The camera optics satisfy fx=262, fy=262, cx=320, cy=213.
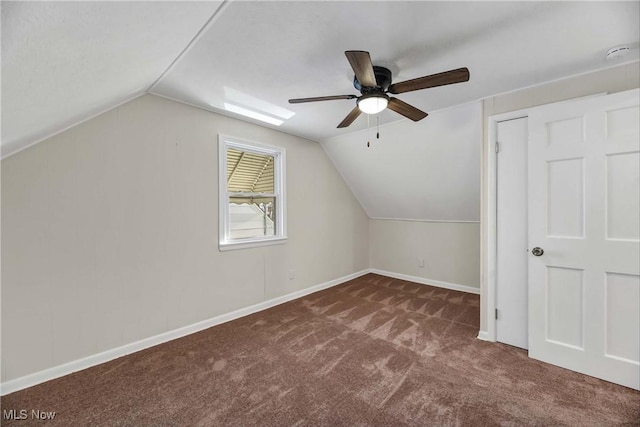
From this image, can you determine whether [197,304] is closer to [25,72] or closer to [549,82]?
[25,72]

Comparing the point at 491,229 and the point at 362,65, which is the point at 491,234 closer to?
the point at 491,229

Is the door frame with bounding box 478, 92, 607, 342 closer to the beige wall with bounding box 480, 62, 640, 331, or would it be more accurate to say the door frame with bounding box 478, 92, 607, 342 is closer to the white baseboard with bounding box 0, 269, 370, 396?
the beige wall with bounding box 480, 62, 640, 331

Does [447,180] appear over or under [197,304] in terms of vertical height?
over

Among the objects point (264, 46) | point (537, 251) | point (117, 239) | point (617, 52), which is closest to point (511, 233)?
point (537, 251)

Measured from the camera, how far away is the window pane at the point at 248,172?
3238 millimetres

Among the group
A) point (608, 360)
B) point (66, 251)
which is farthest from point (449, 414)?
point (66, 251)

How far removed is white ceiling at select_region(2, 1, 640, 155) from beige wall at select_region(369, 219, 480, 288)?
2.41 m

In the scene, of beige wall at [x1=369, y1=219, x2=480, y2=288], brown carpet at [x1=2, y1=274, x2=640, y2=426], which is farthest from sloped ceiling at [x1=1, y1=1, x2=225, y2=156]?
beige wall at [x1=369, y1=219, x2=480, y2=288]

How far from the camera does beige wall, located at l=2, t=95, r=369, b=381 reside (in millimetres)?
1921

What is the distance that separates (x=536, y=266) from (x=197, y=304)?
3.25 m

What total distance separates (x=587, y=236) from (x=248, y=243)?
3.19 m

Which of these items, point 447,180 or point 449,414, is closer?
point 449,414

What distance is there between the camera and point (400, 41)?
1702 mm

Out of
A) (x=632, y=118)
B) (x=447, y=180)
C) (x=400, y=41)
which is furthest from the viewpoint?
(x=447, y=180)
